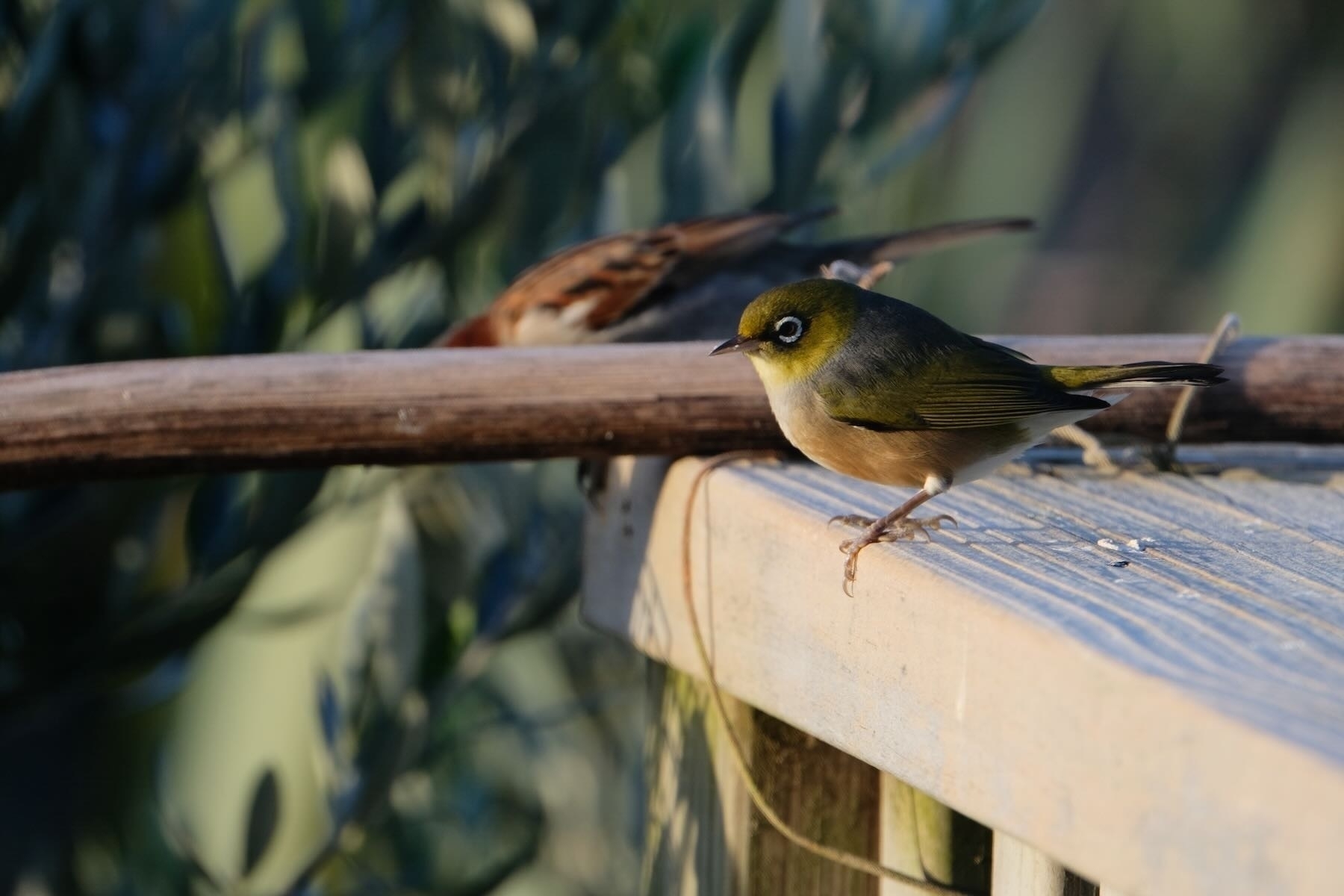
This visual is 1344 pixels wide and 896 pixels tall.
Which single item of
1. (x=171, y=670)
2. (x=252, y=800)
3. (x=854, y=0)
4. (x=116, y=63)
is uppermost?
(x=854, y=0)

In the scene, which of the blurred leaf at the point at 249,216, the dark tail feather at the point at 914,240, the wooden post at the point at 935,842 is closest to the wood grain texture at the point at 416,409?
the wooden post at the point at 935,842

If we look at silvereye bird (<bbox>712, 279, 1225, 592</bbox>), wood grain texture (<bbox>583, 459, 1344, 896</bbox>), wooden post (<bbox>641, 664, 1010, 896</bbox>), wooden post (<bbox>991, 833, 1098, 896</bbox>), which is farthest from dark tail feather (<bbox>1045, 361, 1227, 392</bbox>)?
wooden post (<bbox>991, 833, 1098, 896</bbox>)

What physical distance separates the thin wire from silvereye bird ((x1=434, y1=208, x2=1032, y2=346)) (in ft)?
4.73

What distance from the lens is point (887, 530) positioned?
1748mm

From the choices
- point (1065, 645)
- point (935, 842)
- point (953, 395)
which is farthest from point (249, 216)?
point (1065, 645)

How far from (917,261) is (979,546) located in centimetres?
315

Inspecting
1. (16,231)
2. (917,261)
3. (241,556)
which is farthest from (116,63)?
(917,261)

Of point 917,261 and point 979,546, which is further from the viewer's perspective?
point 917,261

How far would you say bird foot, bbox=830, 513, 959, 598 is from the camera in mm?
1634

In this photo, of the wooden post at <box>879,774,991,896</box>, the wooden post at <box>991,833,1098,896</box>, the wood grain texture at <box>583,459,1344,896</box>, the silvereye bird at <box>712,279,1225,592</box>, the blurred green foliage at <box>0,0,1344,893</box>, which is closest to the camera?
the wood grain texture at <box>583,459,1344,896</box>

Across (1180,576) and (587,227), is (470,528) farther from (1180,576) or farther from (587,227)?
(1180,576)

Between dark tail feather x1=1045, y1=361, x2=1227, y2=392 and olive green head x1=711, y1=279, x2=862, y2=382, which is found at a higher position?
dark tail feather x1=1045, y1=361, x2=1227, y2=392

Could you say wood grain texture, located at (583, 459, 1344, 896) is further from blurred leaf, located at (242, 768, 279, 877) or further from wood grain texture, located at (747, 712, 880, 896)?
blurred leaf, located at (242, 768, 279, 877)

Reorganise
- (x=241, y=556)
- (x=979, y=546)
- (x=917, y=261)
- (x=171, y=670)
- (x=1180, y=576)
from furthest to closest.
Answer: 1. (x=917, y=261)
2. (x=171, y=670)
3. (x=241, y=556)
4. (x=979, y=546)
5. (x=1180, y=576)
